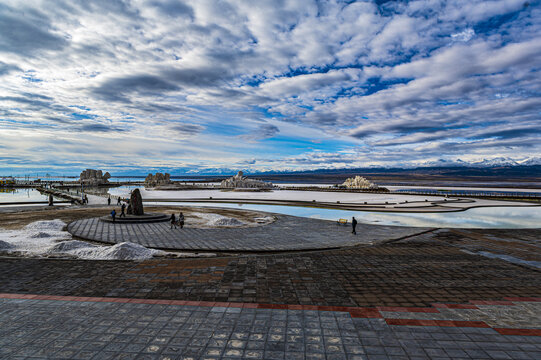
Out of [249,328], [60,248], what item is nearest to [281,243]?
[249,328]

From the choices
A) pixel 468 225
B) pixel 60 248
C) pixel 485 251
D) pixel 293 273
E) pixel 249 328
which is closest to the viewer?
pixel 249 328

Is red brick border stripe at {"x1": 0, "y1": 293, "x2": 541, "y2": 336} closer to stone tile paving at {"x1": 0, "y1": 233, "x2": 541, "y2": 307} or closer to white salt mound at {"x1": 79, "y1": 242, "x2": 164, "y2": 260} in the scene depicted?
stone tile paving at {"x1": 0, "y1": 233, "x2": 541, "y2": 307}

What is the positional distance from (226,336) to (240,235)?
11.5 m

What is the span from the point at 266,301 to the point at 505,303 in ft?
22.9

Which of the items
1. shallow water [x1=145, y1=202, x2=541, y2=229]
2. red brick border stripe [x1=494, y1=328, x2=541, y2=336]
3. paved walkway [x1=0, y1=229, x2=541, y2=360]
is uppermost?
red brick border stripe [x1=494, y1=328, x2=541, y2=336]

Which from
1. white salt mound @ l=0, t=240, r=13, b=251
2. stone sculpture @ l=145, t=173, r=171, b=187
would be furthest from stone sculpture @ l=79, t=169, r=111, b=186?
white salt mound @ l=0, t=240, r=13, b=251

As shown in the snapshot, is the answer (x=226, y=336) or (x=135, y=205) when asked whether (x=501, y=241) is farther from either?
(x=135, y=205)

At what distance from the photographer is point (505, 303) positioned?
751 cm

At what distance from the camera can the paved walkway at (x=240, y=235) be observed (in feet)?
47.6

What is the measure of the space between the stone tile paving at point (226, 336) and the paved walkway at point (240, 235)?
6.97 metres

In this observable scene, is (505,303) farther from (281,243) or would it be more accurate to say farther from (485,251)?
(281,243)

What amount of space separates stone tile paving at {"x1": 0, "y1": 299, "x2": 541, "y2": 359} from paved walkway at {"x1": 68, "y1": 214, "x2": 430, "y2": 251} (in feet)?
22.9

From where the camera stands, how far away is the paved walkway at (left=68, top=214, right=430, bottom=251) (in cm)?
1452

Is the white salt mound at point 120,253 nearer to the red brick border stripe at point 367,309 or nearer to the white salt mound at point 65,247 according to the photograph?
the white salt mound at point 65,247
